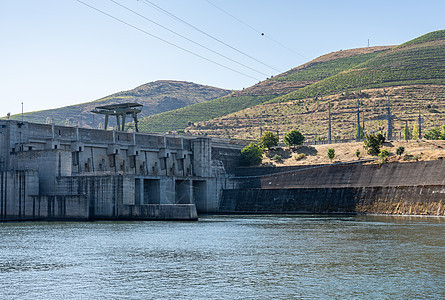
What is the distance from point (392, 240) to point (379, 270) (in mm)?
12024

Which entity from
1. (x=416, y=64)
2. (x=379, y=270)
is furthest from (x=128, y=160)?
(x=416, y=64)

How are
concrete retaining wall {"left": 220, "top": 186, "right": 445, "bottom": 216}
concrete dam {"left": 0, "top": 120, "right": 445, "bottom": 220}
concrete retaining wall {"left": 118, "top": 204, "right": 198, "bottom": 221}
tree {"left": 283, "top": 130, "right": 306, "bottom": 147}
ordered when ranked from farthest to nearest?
tree {"left": 283, "top": 130, "right": 306, "bottom": 147}, concrete retaining wall {"left": 220, "top": 186, "right": 445, "bottom": 216}, concrete dam {"left": 0, "top": 120, "right": 445, "bottom": 220}, concrete retaining wall {"left": 118, "top": 204, "right": 198, "bottom": 221}

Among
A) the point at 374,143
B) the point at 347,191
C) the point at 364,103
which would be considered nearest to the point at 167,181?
the point at 347,191

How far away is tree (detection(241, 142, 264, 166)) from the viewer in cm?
9831

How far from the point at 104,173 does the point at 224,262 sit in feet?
133

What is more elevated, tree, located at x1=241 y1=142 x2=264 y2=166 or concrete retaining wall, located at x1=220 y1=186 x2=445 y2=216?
tree, located at x1=241 y1=142 x2=264 y2=166

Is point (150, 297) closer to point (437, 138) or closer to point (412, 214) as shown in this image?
point (412, 214)

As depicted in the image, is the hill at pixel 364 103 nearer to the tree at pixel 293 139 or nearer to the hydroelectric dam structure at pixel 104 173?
the tree at pixel 293 139

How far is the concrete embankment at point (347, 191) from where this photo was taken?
2520 inches

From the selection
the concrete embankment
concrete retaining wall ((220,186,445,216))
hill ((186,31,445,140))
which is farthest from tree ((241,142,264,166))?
hill ((186,31,445,140))

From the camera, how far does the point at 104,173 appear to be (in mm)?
70625

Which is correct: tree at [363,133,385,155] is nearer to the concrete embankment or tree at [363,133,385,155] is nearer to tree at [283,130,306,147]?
the concrete embankment

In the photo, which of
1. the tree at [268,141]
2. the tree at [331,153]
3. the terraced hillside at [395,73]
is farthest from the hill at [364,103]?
the tree at [331,153]

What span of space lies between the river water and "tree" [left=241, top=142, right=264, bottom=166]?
46503mm
